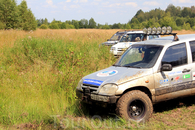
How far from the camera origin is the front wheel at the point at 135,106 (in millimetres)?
3963

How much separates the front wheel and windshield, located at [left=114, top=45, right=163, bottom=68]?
84cm

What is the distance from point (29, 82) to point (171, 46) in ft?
14.7

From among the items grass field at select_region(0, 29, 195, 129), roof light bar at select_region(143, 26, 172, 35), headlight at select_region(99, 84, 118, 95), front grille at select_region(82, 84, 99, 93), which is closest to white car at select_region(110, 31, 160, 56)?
grass field at select_region(0, 29, 195, 129)

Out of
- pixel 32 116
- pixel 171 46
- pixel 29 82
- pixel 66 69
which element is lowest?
pixel 32 116

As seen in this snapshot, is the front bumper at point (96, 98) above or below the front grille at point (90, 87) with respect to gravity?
below

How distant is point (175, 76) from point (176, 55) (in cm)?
55

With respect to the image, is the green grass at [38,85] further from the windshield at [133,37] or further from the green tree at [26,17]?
the green tree at [26,17]

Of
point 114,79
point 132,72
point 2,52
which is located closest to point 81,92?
point 114,79

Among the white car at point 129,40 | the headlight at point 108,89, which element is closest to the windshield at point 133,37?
the white car at point 129,40

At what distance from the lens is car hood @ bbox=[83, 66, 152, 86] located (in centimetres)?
411

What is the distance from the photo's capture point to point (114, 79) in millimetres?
4121

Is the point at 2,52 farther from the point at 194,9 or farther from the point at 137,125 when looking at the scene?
the point at 194,9

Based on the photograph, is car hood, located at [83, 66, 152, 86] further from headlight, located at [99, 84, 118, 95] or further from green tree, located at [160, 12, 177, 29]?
green tree, located at [160, 12, 177, 29]

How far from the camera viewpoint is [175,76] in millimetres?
4586
